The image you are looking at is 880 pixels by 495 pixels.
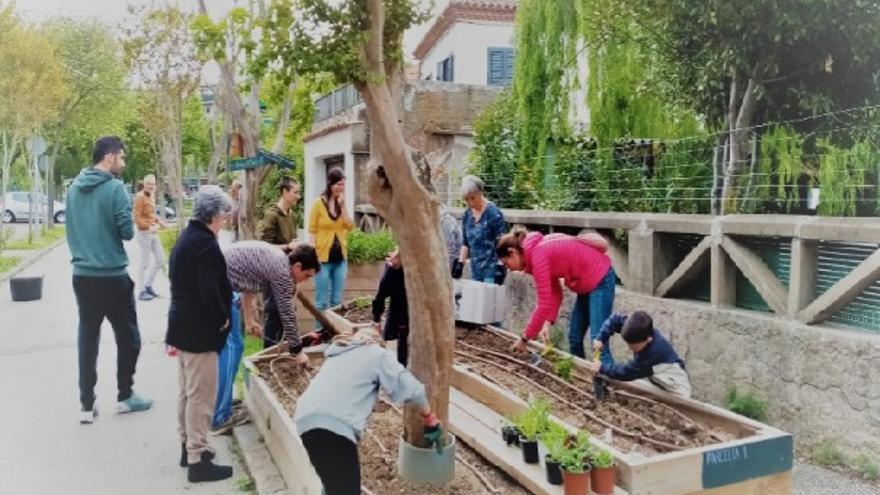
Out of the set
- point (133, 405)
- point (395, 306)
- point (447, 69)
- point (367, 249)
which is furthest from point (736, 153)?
point (447, 69)

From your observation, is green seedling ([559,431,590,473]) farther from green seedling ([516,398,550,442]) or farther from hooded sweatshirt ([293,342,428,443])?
hooded sweatshirt ([293,342,428,443])

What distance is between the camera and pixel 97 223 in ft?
21.7

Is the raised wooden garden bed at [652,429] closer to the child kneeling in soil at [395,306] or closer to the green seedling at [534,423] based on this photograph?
the green seedling at [534,423]

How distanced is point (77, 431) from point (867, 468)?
5.87m

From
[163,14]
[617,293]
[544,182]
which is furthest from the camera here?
[163,14]

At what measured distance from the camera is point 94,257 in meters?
6.57

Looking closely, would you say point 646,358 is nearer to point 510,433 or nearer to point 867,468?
point 510,433

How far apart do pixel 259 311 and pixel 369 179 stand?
5.36 metres

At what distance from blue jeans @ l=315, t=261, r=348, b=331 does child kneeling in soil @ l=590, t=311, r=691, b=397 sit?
3854mm

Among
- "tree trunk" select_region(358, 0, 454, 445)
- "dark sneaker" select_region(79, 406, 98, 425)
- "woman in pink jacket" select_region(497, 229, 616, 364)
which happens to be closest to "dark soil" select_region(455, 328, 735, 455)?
"woman in pink jacket" select_region(497, 229, 616, 364)

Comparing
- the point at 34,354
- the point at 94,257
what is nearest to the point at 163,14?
the point at 34,354

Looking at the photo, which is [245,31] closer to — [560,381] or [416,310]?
[416,310]

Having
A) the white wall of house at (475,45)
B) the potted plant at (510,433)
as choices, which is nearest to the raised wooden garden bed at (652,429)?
the potted plant at (510,433)

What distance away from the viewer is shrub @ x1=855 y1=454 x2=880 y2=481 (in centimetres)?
524
